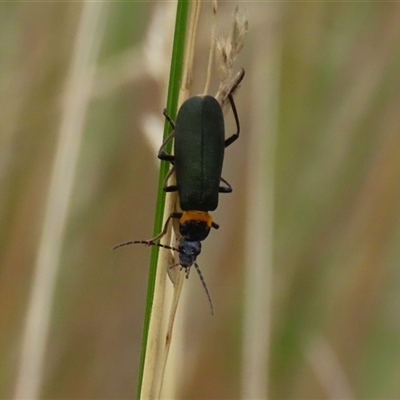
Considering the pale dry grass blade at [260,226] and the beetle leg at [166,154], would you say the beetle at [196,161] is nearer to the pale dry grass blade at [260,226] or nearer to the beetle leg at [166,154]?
the beetle leg at [166,154]

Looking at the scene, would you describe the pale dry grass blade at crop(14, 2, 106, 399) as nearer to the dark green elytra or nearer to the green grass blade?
the dark green elytra

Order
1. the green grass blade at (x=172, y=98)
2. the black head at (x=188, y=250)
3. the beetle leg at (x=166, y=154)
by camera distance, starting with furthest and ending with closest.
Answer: the black head at (x=188, y=250) < the beetle leg at (x=166, y=154) < the green grass blade at (x=172, y=98)

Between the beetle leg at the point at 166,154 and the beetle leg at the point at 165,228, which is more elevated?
the beetle leg at the point at 166,154

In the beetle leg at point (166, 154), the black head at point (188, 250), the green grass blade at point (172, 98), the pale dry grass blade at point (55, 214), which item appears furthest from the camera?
the pale dry grass blade at point (55, 214)

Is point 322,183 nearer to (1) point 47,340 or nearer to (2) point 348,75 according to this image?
(2) point 348,75

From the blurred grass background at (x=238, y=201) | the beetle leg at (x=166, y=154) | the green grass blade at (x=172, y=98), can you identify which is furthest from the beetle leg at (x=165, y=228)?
the blurred grass background at (x=238, y=201)

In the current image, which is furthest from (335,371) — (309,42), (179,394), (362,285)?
(309,42)

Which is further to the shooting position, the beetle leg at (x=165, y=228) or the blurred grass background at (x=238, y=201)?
the blurred grass background at (x=238, y=201)
